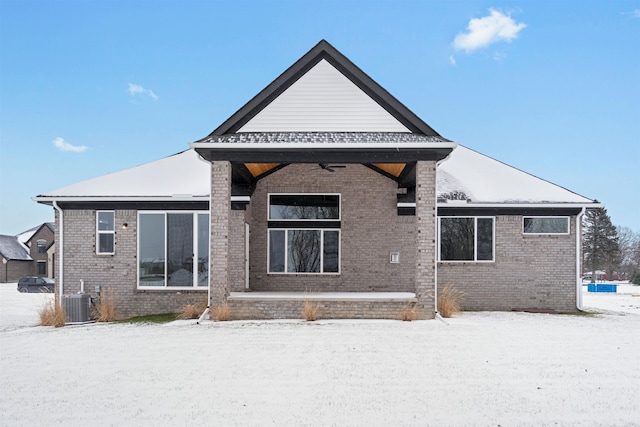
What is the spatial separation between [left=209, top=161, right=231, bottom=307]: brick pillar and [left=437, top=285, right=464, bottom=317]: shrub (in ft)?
18.2

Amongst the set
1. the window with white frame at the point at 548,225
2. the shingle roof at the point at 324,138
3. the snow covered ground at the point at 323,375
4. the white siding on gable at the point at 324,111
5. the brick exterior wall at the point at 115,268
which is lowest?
the snow covered ground at the point at 323,375

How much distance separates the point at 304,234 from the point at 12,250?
5456 centimetres

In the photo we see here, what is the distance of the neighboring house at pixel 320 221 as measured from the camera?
11922mm

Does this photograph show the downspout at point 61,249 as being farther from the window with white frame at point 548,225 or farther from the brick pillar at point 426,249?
the window with white frame at point 548,225

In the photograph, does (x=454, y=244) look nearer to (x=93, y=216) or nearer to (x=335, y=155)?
(x=335, y=155)

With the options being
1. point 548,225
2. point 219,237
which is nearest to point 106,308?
point 219,237

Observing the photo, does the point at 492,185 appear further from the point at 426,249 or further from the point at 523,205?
the point at 426,249

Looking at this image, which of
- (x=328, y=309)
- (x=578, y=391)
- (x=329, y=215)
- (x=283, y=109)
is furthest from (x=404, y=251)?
(x=578, y=391)

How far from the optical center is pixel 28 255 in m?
58.7

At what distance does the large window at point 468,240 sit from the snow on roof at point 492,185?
74 cm

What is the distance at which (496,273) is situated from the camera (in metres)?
15.2

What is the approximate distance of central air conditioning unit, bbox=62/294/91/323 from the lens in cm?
1331

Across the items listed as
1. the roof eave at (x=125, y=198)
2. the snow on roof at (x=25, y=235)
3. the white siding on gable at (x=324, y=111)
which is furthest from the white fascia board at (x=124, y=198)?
the snow on roof at (x=25, y=235)

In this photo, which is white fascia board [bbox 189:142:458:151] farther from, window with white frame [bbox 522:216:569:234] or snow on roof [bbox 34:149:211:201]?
window with white frame [bbox 522:216:569:234]
